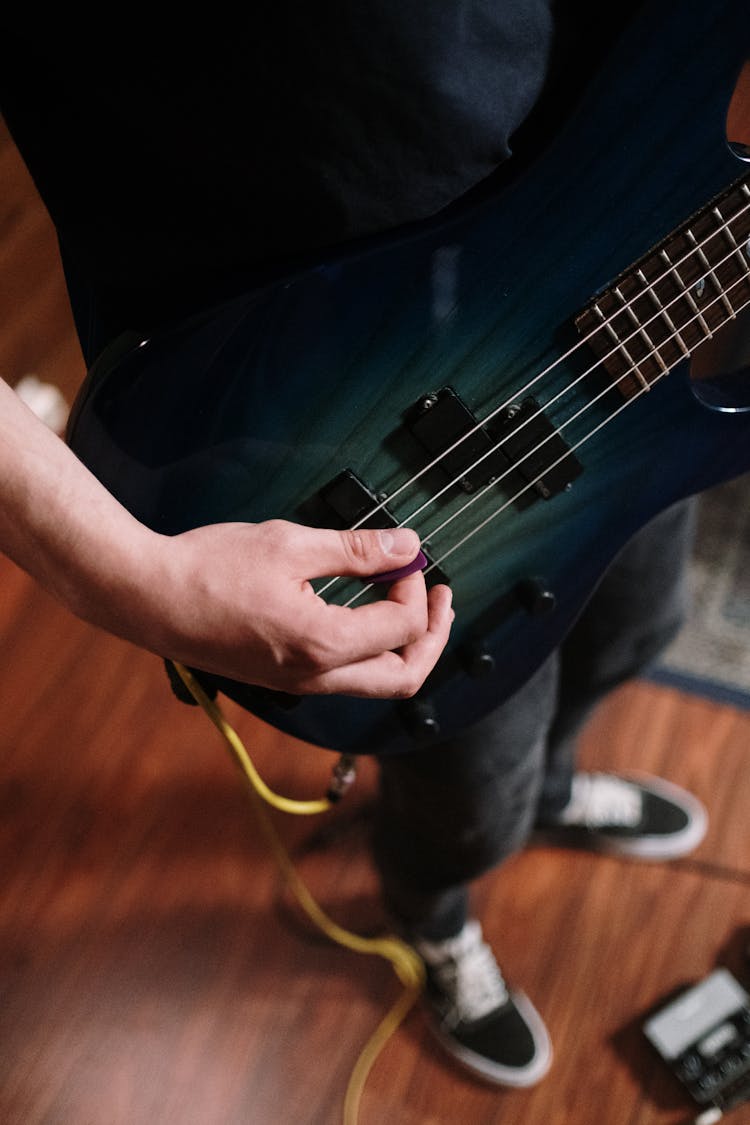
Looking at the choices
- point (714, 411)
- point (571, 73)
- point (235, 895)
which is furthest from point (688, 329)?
point (235, 895)

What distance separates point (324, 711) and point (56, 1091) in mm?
725

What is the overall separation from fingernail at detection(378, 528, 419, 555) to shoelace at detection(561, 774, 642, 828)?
2.49ft

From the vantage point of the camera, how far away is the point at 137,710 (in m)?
1.41

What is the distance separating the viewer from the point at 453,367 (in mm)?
649

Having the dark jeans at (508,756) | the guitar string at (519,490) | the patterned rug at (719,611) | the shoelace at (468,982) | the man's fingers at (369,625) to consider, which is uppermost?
the man's fingers at (369,625)

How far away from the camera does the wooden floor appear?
113 centimetres

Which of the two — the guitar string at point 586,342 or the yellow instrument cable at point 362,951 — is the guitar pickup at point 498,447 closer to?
the guitar string at point 586,342

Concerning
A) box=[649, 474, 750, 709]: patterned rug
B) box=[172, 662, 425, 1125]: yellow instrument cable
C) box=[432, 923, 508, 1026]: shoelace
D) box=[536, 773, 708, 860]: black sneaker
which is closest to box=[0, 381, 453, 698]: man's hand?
box=[172, 662, 425, 1125]: yellow instrument cable

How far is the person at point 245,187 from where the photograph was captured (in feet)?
1.67

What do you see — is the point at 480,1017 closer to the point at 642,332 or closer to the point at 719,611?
the point at 719,611

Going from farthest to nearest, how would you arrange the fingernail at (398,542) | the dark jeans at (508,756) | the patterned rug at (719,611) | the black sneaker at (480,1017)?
the patterned rug at (719,611), the black sneaker at (480,1017), the dark jeans at (508,756), the fingernail at (398,542)

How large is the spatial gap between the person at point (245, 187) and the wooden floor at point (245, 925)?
0.73 metres

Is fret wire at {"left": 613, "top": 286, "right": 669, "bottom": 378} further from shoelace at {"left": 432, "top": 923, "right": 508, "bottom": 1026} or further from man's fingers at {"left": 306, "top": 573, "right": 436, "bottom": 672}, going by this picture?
shoelace at {"left": 432, "top": 923, "right": 508, "bottom": 1026}

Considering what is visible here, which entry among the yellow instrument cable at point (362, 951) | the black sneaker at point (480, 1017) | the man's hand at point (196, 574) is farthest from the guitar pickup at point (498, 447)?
the black sneaker at point (480, 1017)
